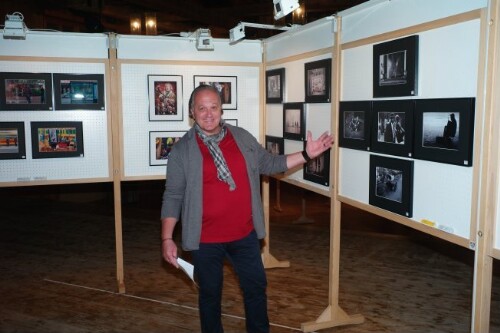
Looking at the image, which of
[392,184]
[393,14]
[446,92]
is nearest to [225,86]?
[393,14]

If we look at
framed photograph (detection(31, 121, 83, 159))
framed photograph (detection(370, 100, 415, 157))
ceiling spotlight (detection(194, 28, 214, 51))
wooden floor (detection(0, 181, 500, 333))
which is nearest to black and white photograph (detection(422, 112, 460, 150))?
framed photograph (detection(370, 100, 415, 157))

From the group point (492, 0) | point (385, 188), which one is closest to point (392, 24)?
point (492, 0)

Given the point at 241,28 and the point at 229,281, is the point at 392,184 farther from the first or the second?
the point at 229,281

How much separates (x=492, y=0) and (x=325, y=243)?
4.15m

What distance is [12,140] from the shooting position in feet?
12.8

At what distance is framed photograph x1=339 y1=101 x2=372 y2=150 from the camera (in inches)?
115

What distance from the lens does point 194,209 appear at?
2.68 m

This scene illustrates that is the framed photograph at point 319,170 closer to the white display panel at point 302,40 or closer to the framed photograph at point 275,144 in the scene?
the framed photograph at point 275,144

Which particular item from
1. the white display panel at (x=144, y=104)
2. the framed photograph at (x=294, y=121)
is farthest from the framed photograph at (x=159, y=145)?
A: the framed photograph at (x=294, y=121)

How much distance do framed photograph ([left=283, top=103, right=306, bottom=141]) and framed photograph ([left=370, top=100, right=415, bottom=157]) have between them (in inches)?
38.7

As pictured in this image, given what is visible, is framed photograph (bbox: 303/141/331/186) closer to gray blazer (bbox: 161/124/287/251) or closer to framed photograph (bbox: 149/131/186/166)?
gray blazer (bbox: 161/124/287/251)

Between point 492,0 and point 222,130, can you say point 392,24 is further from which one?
point 222,130

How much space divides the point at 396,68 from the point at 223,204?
1181 mm

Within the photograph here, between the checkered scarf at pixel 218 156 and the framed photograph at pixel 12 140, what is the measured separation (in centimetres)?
187
